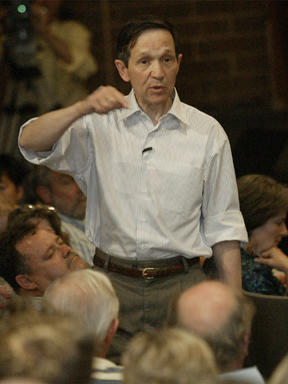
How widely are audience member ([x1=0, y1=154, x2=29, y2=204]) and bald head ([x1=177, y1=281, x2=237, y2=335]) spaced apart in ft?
8.14

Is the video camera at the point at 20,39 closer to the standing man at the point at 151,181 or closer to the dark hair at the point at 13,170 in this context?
the dark hair at the point at 13,170

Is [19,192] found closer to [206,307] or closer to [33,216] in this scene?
[33,216]

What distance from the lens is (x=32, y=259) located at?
310 cm

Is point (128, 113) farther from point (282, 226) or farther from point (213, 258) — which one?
point (282, 226)

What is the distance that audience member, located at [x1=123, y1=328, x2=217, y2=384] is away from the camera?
1.62 m

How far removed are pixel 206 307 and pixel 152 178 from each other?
2.40 feet

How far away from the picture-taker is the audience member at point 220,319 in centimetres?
198

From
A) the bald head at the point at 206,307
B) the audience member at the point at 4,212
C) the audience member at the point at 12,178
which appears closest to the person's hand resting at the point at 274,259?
the audience member at the point at 4,212

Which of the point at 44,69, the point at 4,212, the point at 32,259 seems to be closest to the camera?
the point at 32,259

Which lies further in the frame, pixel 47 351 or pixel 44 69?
pixel 44 69

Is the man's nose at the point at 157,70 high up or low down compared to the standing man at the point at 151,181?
up

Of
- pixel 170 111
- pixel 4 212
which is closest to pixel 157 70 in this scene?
pixel 170 111

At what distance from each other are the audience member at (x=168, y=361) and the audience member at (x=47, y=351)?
10 centimetres

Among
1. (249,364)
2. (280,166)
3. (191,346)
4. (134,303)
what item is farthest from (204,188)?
Answer: (280,166)
